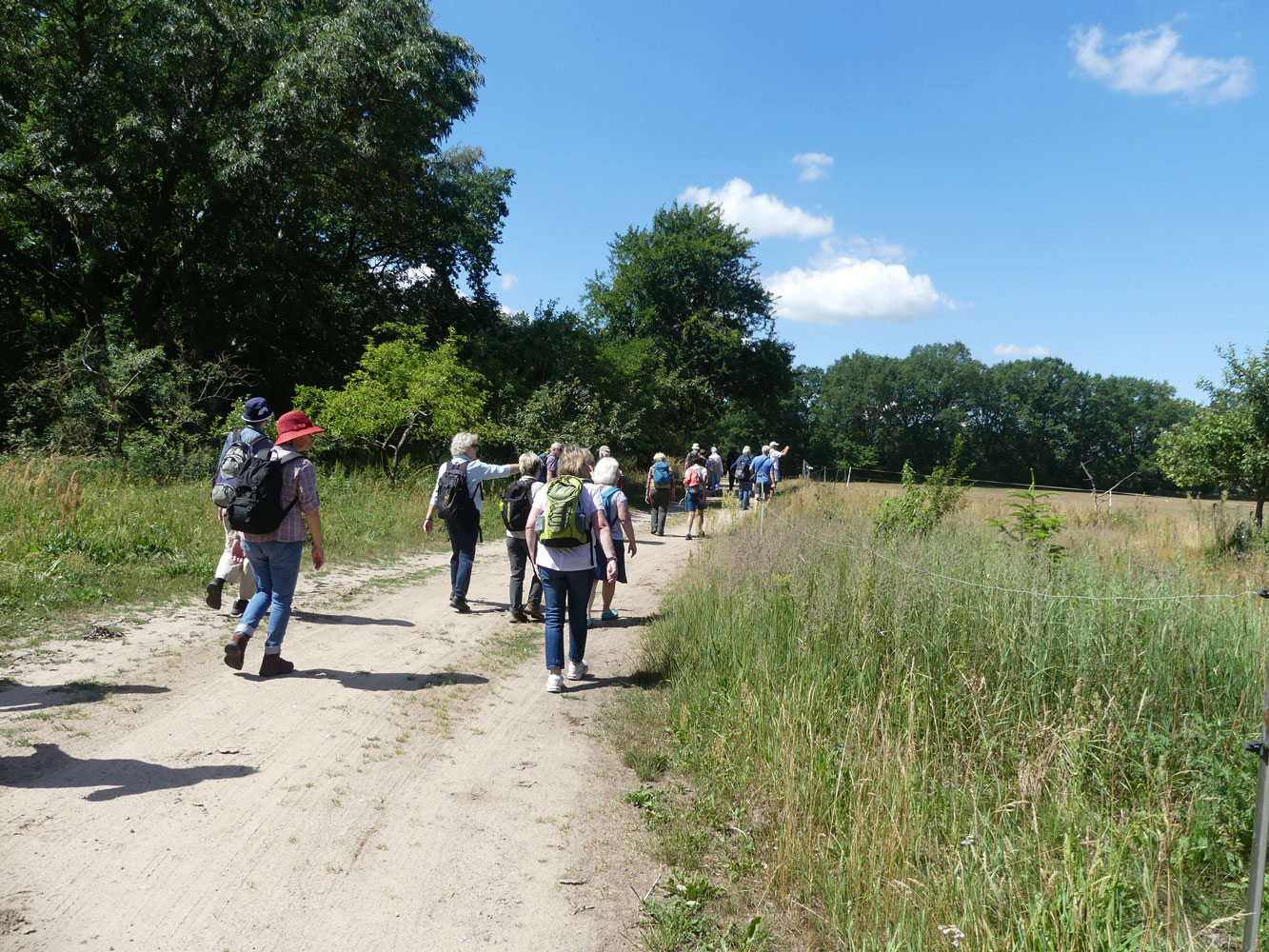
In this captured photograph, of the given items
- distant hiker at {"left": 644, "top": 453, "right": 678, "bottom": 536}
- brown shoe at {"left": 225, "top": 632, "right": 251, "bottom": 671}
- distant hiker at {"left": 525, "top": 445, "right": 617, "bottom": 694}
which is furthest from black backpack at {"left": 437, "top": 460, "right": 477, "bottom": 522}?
distant hiker at {"left": 644, "top": 453, "right": 678, "bottom": 536}

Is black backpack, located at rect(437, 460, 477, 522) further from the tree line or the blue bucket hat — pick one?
the tree line

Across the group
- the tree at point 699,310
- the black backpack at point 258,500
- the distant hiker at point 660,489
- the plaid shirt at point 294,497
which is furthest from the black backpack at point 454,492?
the tree at point 699,310

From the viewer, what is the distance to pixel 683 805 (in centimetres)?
416

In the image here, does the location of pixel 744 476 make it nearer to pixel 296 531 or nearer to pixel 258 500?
pixel 296 531

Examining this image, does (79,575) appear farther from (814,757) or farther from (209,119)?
(209,119)

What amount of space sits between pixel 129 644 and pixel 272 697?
5.77 feet

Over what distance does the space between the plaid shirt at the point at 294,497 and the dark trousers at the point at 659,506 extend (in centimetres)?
1013

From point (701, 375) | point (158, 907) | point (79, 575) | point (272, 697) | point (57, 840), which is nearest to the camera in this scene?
point (158, 907)

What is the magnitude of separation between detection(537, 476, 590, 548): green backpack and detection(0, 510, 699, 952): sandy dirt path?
3.83 ft

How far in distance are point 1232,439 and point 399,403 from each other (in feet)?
57.6

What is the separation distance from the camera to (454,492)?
7.82m

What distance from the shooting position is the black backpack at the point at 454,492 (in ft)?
25.6

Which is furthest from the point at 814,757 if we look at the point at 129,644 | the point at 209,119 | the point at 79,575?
the point at 209,119

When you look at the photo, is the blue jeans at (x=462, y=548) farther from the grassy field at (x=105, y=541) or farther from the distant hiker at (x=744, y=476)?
the distant hiker at (x=744, y=476)
